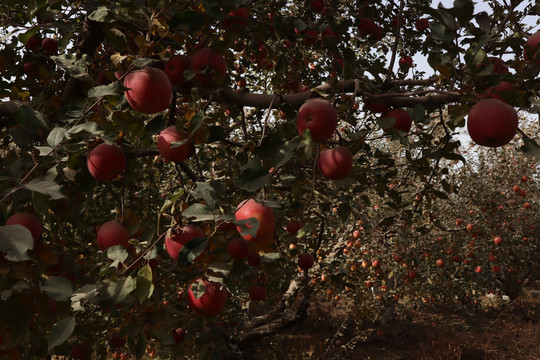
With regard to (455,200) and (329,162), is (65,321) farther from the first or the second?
(455,200)

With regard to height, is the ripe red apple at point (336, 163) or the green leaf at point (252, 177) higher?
the ripe red apple at point (336, 163)

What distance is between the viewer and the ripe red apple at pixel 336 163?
1.43 meters

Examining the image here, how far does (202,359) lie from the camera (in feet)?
6.99

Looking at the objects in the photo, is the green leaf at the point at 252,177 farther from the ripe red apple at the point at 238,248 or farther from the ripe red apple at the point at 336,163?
the ripe red apple at the point at 238,248

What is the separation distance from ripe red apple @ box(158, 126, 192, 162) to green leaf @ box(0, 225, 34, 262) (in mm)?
592

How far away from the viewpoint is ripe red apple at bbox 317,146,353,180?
1.43 m

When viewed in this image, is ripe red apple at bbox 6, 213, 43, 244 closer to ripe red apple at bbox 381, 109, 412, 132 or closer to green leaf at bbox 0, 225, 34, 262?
green leaf at bbox 0, 225, 34, 262

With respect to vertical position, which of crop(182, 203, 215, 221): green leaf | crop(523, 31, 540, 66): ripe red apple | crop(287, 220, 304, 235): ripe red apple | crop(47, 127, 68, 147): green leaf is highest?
crop(523, 31, 540, 66): ripe red apple

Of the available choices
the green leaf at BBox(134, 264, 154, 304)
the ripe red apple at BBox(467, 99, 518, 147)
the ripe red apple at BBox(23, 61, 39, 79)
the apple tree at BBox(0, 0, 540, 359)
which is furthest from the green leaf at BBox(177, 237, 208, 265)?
the ripe red apple at BBox(23, 61, 39, 79)

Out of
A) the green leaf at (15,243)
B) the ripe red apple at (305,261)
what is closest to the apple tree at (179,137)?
the green leaf at (15,243)

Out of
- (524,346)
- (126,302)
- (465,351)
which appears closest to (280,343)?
(465,351)

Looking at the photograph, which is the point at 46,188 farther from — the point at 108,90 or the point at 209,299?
the point at 209,299

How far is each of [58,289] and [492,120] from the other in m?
1.47

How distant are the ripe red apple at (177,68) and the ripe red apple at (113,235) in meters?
0.72
